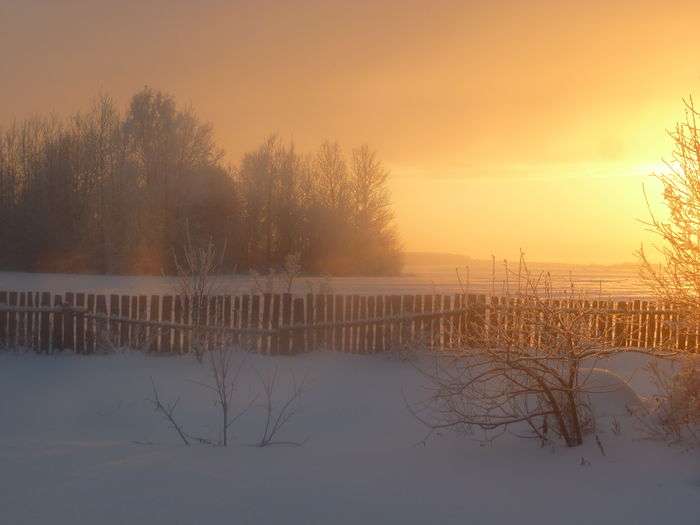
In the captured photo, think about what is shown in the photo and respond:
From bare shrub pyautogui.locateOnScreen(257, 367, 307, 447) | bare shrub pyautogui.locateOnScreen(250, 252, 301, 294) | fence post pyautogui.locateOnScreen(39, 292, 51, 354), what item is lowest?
bare shrub pyautogui.locateOnScreen(257, 367, 307, 447)

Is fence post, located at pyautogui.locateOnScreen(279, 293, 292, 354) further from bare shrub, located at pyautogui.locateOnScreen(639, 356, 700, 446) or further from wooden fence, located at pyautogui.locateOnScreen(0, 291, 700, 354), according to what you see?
bare shrub, located at pyautogui.locateOnScreen(639, 356, 700, 446)

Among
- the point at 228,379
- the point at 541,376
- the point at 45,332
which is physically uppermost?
the point at 541,376

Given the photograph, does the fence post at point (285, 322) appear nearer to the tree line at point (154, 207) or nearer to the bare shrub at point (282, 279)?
the bare shrub at point (282, 279)

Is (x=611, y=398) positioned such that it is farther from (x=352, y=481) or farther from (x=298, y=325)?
(x=298, y=325)

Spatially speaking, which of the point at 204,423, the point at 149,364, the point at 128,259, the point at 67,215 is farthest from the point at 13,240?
the point at 204,423

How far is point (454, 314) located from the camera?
50.9 ft

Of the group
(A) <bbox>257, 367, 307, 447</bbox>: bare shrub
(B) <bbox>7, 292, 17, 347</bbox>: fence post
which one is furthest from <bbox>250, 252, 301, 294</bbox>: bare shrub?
(B) <bbox>7, 292, 17, 347</bbox>: fence post

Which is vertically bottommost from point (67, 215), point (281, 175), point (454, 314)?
point (454, 314)

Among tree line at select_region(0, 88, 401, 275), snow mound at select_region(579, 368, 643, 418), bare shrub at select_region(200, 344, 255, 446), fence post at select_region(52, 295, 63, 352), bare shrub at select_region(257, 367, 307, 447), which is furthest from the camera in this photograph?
tree line at select_region(0, 88, 401, 275)

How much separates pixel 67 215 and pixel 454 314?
37.9 metres

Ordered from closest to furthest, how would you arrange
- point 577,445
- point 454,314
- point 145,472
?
point 145,472 → point 577,445 → point 454,314

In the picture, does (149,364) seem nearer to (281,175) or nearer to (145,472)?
(145,472)

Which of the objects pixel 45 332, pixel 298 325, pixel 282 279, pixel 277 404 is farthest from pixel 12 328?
pixel 282 279

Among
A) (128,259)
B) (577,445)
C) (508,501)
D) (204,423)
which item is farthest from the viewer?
(128,259)
